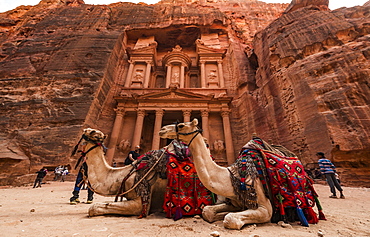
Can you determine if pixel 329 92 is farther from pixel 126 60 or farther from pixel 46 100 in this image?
pixel 126 60

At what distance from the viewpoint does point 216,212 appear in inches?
102

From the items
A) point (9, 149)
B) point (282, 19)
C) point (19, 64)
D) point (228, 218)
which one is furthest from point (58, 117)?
point (282, 19)

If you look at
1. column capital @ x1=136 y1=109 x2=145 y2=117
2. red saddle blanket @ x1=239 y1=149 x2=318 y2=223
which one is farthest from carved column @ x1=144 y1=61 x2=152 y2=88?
red saddle blanket @ x1=239 y1=149 x2=318 y2=223

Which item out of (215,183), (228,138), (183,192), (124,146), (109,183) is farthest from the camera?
(228,138)

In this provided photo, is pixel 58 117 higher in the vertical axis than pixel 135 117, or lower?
lower

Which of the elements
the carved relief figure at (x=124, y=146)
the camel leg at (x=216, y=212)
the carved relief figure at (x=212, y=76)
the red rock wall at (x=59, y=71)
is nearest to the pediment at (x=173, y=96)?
the red rock wall at (x=59, y=71)

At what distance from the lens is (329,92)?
A: 28.2 feet

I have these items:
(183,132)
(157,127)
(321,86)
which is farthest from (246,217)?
(157,127)

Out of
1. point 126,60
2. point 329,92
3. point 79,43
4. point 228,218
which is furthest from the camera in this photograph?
point 126,60

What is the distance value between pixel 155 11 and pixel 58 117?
791 inches

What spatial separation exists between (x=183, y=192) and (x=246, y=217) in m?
1.19

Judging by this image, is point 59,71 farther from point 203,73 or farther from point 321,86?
point 321,86

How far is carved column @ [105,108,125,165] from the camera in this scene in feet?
43.5

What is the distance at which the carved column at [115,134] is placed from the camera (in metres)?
13.3
